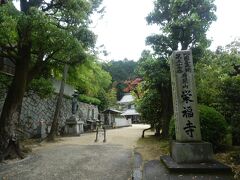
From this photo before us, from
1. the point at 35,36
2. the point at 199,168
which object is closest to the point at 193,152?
the point at 199,168

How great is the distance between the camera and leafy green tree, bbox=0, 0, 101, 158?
7820 millimetres

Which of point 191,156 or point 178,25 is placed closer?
point 191,156

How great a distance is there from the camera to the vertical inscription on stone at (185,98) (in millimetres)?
7184

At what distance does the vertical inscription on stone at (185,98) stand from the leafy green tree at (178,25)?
445 cm

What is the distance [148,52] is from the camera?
13.8 meters

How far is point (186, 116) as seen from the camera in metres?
7.30

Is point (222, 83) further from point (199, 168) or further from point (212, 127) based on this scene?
point (199, 168)

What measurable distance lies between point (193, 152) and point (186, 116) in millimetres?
1059

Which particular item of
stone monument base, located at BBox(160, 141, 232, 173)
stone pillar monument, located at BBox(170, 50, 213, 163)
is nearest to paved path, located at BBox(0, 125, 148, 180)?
stone monument base, located at BBox(160, 141, 232, 173)

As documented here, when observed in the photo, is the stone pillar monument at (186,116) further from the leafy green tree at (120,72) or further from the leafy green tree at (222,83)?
the leafy green tree at (120,72)

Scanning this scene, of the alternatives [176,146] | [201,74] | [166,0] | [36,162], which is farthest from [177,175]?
[166,0]

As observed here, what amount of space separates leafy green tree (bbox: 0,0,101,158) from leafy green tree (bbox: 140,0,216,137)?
423 centimetres

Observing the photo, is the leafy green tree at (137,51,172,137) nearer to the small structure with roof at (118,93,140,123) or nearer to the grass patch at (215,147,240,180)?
the grass patch at (215,147,240,180)

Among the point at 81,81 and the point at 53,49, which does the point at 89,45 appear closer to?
the point at 53,49
